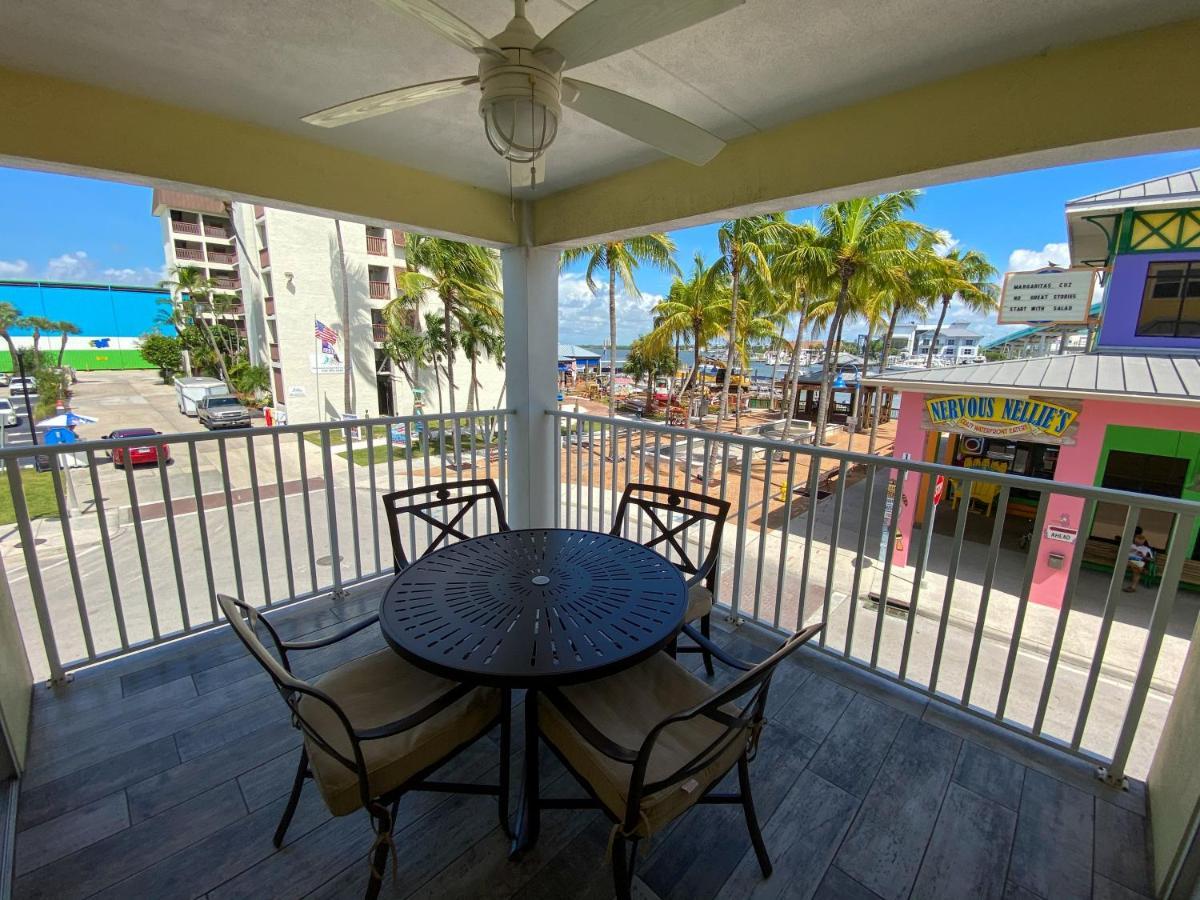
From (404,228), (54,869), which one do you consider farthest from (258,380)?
(54,869)

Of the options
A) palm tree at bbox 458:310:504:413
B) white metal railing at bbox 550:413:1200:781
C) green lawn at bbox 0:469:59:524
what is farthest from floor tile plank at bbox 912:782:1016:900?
palm tree at bbox 458:310:504:413

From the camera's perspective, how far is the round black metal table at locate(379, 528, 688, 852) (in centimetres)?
119

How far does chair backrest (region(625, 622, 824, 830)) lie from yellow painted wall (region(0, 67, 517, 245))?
275 cm

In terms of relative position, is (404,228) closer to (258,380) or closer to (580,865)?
(580,865)

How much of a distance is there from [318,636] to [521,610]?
1500 mm

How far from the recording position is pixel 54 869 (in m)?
1.30

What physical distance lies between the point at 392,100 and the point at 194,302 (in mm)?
26764

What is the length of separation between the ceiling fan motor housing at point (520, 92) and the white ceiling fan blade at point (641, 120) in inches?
3.9

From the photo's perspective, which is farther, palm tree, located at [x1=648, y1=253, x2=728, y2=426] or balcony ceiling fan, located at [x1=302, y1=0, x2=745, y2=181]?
palm tree, located at [x1=648, y1=253, x2=728, y2=426]

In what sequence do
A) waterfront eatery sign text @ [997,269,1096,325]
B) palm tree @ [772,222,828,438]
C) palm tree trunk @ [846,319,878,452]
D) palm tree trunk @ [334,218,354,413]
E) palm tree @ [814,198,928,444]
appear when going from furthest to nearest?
1. palm tree trunk @ [846,319,878,452]
2. palm tree trunk @ [334,218,354,413]
3. palm tree @ [772,222,828,438]
4. palm tree @ [814,198,928,444]
5. waterfront eatery sign text @ [997,269,1096,325]

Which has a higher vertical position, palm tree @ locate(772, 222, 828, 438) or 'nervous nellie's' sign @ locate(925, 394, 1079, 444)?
palm tree @ locate(772, 222, 828, 438)

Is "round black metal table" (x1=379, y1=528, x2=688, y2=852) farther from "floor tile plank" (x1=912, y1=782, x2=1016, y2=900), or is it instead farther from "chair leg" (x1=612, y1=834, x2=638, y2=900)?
"floor tile plank" (x1=912, y1=782, x2=1016, y2=900)

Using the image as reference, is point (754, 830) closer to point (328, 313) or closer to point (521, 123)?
point (521, 123)

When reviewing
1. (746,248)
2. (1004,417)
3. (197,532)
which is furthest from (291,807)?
(746,248)
